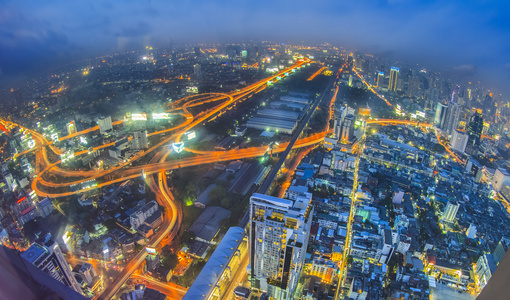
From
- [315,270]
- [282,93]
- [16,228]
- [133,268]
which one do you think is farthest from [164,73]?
[315,270]

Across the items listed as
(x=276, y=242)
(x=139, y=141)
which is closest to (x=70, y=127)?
(x=139, y=141)

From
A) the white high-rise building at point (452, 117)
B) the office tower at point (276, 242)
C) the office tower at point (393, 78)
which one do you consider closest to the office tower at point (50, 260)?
the office tower at point (276, 242)

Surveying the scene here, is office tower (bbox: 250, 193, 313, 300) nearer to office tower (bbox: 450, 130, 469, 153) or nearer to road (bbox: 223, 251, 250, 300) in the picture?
road (bbox: 223, 251, 250, 300)

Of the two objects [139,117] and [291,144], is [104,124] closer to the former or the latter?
[139,117]

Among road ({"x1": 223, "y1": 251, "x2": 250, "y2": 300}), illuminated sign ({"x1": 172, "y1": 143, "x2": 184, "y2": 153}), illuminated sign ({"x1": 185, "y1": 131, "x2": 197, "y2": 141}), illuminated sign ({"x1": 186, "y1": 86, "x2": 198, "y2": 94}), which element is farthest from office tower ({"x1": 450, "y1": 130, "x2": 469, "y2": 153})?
illuminated sign ({"x1": 186, "y1": 86, "x2": 198, "y2": 94})

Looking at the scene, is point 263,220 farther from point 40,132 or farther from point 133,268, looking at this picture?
point 40,132

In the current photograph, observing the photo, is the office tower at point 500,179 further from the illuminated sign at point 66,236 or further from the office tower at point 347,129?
the illuminated sign at point 66,236

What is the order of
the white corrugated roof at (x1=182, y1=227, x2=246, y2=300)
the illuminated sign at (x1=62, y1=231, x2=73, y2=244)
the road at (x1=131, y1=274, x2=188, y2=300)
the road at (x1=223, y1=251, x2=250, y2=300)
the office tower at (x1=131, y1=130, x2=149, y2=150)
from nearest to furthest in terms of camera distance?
the white corrugated roof at (x1=182, y1=227, x2=246, y2=300) → the road at (x1=223, y1=251, x2=250, y2=300) → the road at (x1=131, y1=274, x2=188, y2=300) → the illuminated sign at (x1=62, y1=231, x2=73, y2=244) → the office tower at (x1=131, y1=130, x2=149, y2=150)

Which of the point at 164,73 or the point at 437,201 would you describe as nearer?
the point at 437,201

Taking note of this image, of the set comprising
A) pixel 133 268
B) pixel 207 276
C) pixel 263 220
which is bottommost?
pixel 133 268
